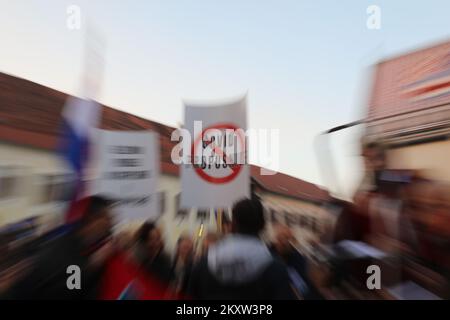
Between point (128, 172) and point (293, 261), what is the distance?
44.0 inches

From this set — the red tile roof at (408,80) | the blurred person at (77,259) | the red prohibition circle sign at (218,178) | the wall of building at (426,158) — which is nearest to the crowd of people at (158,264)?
the blurred person at (77,259)

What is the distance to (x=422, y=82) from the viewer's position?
6.77ft

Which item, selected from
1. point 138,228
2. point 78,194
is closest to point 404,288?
point 138,228

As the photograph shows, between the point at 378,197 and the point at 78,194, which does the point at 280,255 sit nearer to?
the point at 378,197

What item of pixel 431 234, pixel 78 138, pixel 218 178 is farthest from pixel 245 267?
pixel 78 138

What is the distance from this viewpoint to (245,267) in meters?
1.74

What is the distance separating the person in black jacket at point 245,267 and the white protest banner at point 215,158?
0.24 m

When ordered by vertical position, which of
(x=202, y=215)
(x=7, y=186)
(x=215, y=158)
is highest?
(x=215, y=158)

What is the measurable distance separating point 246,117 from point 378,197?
0.81 m

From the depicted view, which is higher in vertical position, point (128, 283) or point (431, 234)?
point (431, 234)

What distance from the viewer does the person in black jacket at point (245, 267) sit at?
5.74 ft

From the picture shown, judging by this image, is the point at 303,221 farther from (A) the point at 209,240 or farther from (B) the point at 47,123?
(B) the point at 47,123

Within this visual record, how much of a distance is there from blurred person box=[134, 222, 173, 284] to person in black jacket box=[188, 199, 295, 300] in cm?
63

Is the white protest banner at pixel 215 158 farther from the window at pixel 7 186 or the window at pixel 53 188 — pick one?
the window at pixel 7 186
